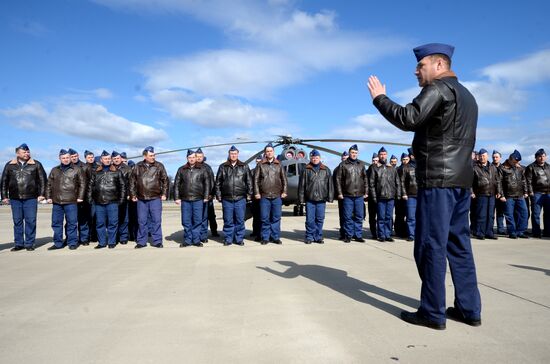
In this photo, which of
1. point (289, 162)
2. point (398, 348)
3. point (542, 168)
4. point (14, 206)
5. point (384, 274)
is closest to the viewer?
point (398, 348)

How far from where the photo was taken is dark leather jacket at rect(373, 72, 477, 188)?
276 centimetres

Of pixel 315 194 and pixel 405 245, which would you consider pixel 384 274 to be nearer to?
pixel 405 245

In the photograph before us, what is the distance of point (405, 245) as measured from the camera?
7.50m

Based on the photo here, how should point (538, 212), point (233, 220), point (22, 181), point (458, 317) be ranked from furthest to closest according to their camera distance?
point (538, 212), point (233, 220), point (22, 181), point (458, 317)

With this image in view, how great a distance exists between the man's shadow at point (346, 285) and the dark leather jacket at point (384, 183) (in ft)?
11.6

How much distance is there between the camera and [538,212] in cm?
866

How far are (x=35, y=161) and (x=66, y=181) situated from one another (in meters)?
0.75

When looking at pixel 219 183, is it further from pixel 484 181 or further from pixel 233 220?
pixel 484 181

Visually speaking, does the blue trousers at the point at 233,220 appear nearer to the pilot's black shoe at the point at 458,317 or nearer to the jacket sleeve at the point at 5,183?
the jacket sleeve at the point at 5,183

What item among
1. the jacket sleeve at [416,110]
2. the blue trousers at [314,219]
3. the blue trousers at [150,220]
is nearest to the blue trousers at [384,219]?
the blue trousers at [314,219]

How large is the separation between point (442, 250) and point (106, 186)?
674 centimetres

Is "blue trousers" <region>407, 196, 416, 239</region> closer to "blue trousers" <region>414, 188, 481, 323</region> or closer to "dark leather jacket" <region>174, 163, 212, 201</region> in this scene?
"dark leather jacket" <region>174, 163, 212, 201</region>

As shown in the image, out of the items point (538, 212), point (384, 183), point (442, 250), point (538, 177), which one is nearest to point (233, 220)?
point (384, 183)

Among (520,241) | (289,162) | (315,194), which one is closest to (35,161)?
(315,194)
